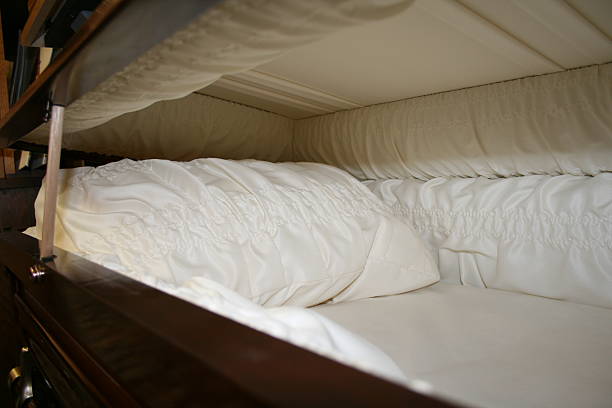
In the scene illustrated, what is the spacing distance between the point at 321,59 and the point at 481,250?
595 mm

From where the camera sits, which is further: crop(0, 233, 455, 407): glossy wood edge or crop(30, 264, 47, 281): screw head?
crop(30, 264, 47, 281): screw head

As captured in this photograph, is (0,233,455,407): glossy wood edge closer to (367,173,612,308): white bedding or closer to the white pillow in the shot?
the white pillow

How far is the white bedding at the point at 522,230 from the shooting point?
762mm

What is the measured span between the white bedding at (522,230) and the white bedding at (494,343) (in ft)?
0.17

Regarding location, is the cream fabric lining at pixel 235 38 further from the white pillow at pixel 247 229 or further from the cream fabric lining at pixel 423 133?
the cream fabric lining at pixel 423 133

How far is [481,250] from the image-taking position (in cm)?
91

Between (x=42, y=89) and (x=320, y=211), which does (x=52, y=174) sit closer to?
(x=42, y=89)

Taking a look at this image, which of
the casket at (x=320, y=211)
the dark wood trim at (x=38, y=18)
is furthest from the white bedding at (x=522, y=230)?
the dark wood trim at (x=38, y=18)

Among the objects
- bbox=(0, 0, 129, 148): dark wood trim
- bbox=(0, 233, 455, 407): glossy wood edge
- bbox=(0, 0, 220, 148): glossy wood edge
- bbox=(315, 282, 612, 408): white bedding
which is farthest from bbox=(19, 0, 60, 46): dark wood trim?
bbox=(315, 282, 612, 408): white bedding

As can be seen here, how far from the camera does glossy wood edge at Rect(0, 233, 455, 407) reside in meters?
0.13

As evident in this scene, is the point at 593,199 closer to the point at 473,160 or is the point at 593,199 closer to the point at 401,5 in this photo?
the point at 473,160

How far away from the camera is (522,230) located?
855 mm

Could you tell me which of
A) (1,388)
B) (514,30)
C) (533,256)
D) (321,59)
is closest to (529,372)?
(533,256)

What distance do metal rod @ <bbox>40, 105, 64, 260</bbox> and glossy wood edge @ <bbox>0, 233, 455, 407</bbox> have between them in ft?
0.70
